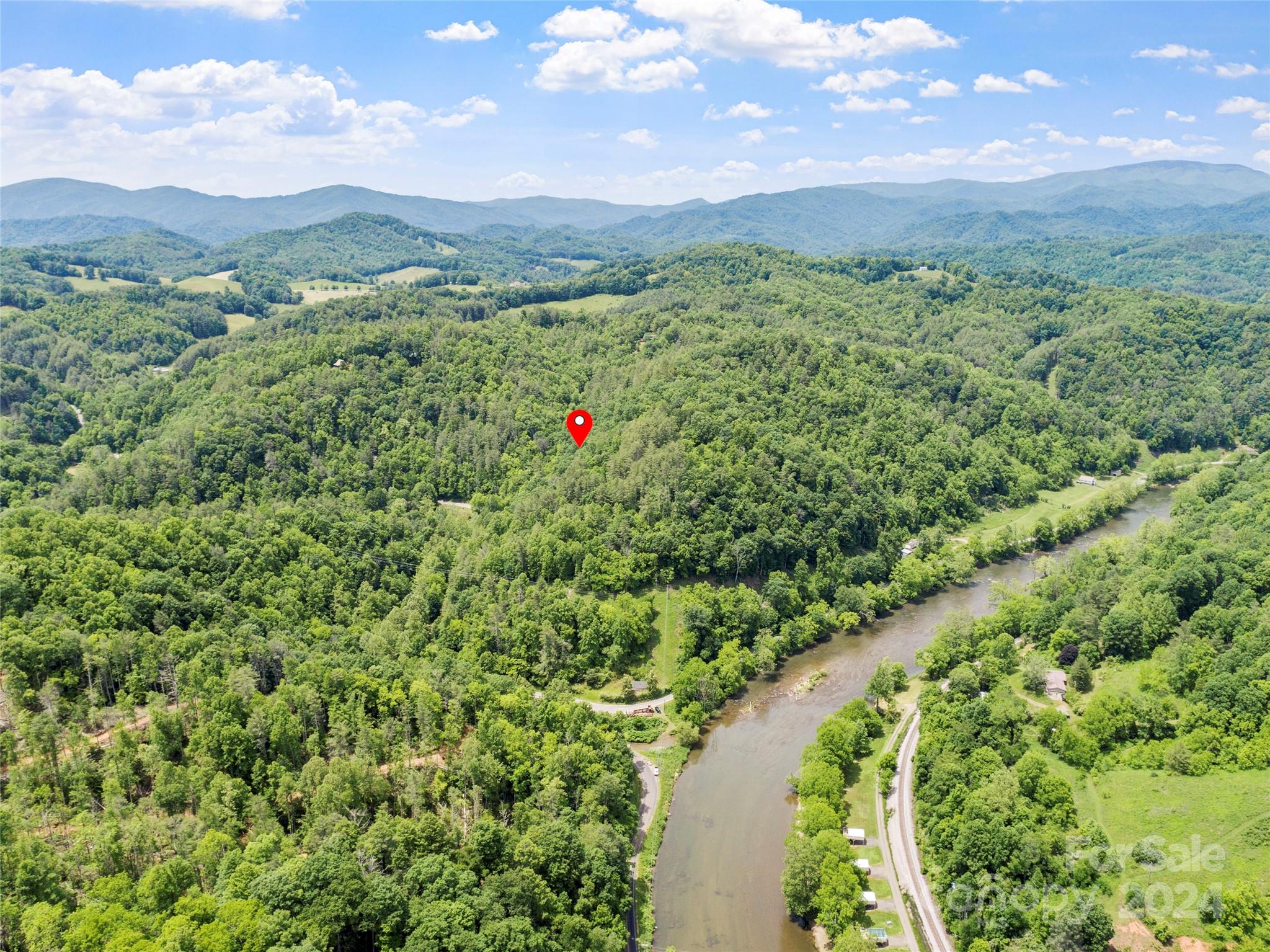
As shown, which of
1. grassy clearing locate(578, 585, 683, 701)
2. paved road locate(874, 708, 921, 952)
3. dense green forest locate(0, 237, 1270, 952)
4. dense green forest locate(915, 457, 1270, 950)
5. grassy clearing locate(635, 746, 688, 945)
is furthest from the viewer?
grassy clearing locate(578, 585, 683, 701)

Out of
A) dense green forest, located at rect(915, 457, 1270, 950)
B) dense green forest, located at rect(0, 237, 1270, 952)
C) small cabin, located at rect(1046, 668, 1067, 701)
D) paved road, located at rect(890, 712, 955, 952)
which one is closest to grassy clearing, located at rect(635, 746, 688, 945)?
dense green forest, located at rect(0, 237, 1270, 952)

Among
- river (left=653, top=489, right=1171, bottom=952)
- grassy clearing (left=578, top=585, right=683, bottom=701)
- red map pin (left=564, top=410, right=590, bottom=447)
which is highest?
red map pin (left=564, top=410, right=590, bottom=447)

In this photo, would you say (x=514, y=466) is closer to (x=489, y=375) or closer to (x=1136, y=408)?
(x=489, y=375)

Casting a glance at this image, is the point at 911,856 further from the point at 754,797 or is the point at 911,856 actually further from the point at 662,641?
the point at 662,641

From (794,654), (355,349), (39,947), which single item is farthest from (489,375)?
(39,947)

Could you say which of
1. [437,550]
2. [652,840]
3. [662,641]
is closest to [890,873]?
[652,840]

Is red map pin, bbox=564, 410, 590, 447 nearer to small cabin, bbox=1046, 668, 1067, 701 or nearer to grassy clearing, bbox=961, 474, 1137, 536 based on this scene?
grassy clearing, bbox=961, 474, 1137, 536
